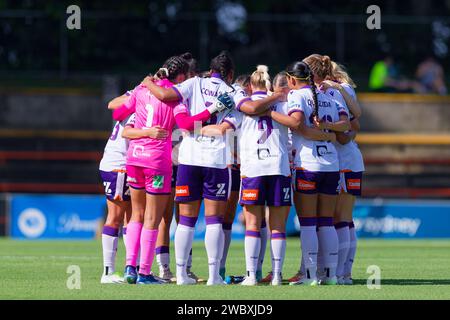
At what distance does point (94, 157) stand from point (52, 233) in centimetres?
309

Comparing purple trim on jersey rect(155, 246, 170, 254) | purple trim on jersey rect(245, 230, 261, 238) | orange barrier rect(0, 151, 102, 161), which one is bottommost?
orange barrier rect(0, 151, 102, 161)

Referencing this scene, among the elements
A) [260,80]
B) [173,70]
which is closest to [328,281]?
[260,80]

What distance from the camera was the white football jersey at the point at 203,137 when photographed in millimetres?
11469

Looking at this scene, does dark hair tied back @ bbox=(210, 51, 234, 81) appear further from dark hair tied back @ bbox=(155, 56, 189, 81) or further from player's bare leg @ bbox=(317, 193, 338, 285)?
player's bare leg @ bbox=(317, 193, 338, 285)

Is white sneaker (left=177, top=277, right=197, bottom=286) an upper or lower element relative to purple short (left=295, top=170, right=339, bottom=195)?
lower

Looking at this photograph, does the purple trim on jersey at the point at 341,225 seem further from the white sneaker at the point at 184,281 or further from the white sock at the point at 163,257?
the white sock at the point at 163,257

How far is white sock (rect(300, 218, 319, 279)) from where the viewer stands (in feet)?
38.1

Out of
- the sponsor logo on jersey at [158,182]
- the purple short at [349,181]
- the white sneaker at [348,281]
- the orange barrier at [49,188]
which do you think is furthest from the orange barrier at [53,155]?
the sponsor logo on jersey at [158,182]

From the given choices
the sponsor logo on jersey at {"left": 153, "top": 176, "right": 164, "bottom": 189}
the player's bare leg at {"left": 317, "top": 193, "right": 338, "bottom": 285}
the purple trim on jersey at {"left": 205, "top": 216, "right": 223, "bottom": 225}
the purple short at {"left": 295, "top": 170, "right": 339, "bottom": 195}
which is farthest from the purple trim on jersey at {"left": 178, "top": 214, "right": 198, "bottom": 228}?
the player's bare leg at {"left": 317, "top": 193, "right": 338, "bottom": 285}

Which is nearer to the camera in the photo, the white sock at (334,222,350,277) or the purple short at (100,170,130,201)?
the purple short at (100,170,130,201)

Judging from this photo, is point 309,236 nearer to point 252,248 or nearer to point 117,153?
point 252,248

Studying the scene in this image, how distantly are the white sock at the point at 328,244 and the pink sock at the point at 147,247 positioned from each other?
68.0 inches

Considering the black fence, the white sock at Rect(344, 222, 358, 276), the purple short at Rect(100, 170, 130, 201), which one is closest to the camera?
the purple short at Rect(100, 170, 130, 201)

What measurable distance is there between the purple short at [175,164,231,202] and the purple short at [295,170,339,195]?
74 cm
